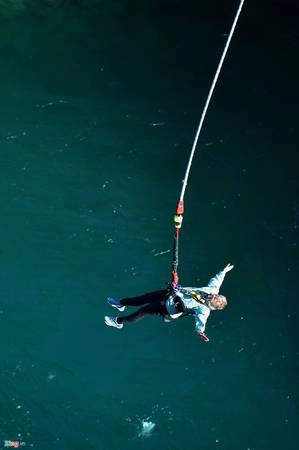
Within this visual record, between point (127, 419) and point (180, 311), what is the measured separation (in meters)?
2.18

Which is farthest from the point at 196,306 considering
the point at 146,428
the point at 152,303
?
the point at 146,428

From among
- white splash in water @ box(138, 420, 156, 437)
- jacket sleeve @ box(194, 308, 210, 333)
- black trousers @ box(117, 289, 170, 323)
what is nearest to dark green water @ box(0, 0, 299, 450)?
white splash in water @ box(138, 420, 156, 437)

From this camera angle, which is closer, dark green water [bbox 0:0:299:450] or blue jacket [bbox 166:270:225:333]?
blue jacket [bbox 166:270:225:333]

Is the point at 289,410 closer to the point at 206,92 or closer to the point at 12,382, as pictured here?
the point at 12,382

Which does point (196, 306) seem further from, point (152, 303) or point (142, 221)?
point (142, 221)

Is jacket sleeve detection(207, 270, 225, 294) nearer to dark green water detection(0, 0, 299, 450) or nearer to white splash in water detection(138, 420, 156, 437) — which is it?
dark green water detection(0, 0, 299, 450)

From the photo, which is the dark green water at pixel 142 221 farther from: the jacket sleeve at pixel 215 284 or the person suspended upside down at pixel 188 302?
the jacket sleeve at pixel 215 284

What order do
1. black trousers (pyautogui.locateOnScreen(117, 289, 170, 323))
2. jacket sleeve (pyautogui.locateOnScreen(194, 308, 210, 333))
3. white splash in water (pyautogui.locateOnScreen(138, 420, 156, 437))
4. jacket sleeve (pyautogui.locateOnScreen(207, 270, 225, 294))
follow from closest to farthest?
jacket sleeve (pyautogui.locateOnScreen(194, 308, 210, 333)), jacket sleeve (pyautogui.locateOnScreen(207, 270, 225, 294)), black trousers (pyautogui.locateOnScreen(117, 289, 170, 323)), white splash in water (pyautogui.locateOnScreen(138, 420, 156, 437))

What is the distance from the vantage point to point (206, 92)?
28.1ft

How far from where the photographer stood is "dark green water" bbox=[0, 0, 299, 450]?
7418mm

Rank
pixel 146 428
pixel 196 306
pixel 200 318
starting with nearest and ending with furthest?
pixel 200 318
pixel 196 306
pixel 146 428

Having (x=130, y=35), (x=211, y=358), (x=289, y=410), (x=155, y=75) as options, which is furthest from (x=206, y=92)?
(x=289, y=410)

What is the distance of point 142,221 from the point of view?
786 cm

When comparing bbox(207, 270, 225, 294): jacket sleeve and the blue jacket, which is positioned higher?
bbox(207, 270, 225, 294): jacket sleeve
